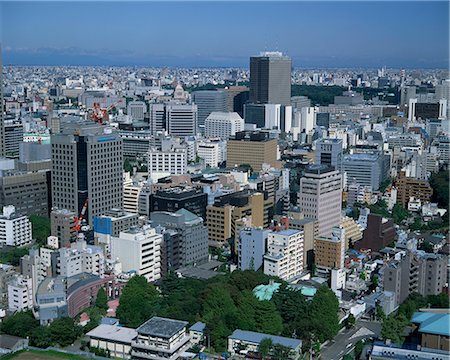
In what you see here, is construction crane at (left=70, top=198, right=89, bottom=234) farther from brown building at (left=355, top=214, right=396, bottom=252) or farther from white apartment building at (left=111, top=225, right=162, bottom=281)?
brown building at (left=355, top=214, right=396, bottom=252)

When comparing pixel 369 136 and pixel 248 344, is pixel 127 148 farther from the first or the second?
pixel 248 344

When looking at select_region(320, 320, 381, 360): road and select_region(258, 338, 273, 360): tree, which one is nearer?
select_region(258, 338, 273, 360): tree

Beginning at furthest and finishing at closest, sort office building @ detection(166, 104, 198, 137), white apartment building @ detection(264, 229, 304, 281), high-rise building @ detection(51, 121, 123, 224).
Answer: office building @ detection(166, 104, 198, 137)
high-rise building @ detection(51, 121, 123, 224)
white apartment building @ detection(264, 229, 304, 281)

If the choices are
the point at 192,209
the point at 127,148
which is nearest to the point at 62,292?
the point at 192,209

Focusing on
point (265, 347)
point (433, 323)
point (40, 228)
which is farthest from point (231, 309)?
point (40, 228)

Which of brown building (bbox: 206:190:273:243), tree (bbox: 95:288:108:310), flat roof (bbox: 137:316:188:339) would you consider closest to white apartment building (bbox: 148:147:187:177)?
brown building (bbox: 206:190:273:243)

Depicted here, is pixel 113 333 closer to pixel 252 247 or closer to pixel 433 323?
pixel 252 247
